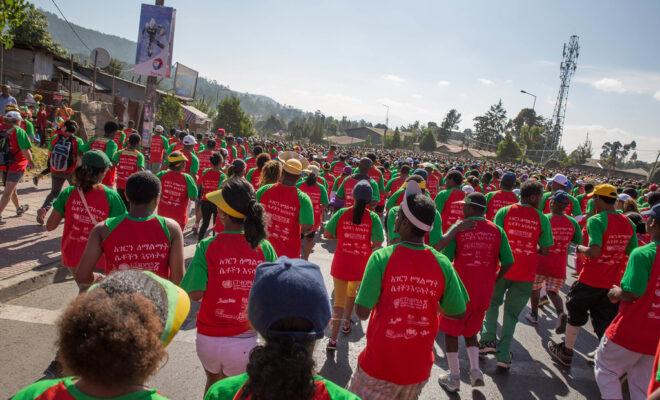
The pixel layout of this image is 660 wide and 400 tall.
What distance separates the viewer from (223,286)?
112 inches

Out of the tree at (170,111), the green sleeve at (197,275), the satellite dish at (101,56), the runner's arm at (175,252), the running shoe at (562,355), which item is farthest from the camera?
the tree at (170,111)

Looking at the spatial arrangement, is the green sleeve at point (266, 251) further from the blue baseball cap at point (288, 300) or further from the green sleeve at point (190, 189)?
the green sleeve at point (190, 189)

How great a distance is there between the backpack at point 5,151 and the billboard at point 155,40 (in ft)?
12.9

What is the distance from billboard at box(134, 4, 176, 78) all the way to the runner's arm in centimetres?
871

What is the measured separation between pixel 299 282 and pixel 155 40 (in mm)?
11103

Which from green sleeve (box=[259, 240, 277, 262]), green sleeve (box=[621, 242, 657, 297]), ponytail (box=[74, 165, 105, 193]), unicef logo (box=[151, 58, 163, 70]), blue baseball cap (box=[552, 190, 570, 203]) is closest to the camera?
green sleeve (box=[259, 240, 277, 262])

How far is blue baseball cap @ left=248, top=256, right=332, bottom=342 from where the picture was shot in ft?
4.92

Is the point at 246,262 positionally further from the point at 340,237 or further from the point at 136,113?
Answer: the point at 136,113

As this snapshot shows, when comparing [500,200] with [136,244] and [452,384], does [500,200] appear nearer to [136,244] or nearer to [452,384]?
[452,384]

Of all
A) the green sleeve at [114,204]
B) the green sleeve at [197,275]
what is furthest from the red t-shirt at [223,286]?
the green sleeve at [114,204]

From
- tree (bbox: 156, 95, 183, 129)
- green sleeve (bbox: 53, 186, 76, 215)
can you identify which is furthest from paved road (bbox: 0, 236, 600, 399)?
tree (bbox: 156, 95, 183, 129)

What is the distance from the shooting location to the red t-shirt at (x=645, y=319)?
342cm

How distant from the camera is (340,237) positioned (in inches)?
195

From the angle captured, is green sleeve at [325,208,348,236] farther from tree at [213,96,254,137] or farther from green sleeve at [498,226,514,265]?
tree at [213,96,254,137]
